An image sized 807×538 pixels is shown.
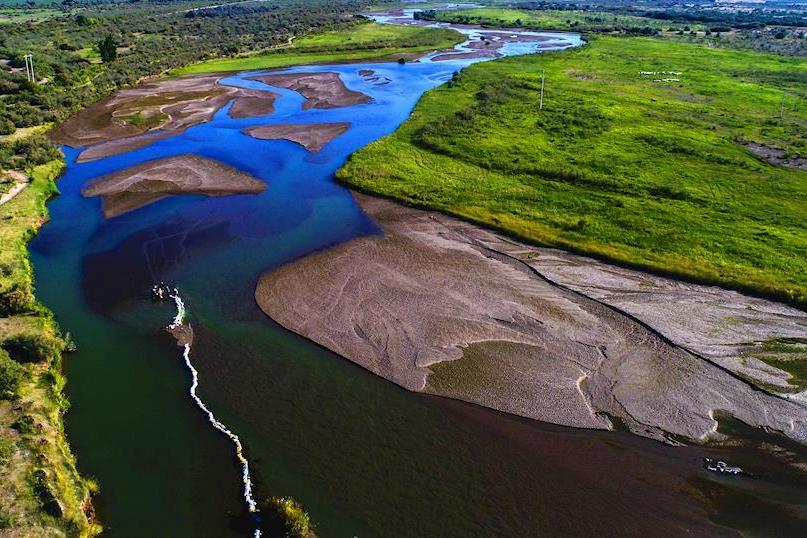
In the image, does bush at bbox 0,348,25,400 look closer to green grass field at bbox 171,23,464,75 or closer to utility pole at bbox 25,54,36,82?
utility pole at bbox 25,54,36,82

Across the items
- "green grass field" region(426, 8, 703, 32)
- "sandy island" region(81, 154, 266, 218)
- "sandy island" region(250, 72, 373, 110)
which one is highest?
"green grass field" region(426, 8, 703, 32)

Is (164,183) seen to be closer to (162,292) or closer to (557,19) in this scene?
(162,292)

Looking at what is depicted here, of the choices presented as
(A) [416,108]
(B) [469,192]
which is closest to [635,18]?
(A) [416,108]

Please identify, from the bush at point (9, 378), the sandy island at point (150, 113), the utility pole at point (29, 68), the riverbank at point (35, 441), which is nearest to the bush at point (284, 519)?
the riverbank at point (35, 441)

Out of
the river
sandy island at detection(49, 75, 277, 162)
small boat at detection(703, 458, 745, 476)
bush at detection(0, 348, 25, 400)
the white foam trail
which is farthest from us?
sandy island at detection(49, 75, 277, 162)

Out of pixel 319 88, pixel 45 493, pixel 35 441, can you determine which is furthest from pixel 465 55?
pixel 45 493

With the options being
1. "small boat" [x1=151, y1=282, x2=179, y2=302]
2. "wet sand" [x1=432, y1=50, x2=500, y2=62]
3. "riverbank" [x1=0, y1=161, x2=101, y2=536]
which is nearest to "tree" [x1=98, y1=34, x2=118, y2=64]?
"wet sand" [x1=432, y1=50, x2=500, y2=62]

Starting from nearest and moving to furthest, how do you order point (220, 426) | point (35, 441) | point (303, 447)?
point (35, 441), point (303, 447), point (220, 426)
